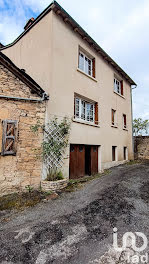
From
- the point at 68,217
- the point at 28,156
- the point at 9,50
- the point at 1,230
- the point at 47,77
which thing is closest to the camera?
the point at 1,230

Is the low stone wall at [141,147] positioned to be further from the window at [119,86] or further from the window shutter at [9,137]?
A: the window shutter at [9,137]

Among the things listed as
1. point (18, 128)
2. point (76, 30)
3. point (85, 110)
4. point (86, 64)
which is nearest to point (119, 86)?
point (86, 64)

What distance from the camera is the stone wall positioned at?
15.5ft

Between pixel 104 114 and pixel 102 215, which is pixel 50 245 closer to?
pixel 102 215

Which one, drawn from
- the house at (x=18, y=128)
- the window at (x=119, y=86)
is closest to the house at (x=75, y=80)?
the house at (x=18, y=128)

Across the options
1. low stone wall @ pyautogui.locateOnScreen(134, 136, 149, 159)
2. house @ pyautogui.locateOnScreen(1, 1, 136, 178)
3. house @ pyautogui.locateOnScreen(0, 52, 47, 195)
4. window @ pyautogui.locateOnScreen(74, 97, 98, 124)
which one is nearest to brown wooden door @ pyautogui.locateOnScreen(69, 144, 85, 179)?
house @ pyautogui.locateOnScreen(1, 1, 136, 178)

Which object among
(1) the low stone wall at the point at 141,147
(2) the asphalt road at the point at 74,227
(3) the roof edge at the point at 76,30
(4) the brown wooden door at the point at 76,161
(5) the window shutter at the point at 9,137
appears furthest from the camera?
(1) the low stone wall at the point at 141,147

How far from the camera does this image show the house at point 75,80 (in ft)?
19.8

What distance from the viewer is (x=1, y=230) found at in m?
2.89

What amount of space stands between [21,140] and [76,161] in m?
3.08

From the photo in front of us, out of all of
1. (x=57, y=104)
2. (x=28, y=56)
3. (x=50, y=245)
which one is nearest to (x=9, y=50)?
(x=28, y=56)

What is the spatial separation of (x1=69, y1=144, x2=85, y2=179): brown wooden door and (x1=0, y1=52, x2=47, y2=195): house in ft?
6.16

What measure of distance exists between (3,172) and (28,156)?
3.28ft

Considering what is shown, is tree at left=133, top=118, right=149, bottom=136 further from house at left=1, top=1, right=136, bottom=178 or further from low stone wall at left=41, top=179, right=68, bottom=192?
low stone wall at left=41, top=179, right=68, bottom=192
